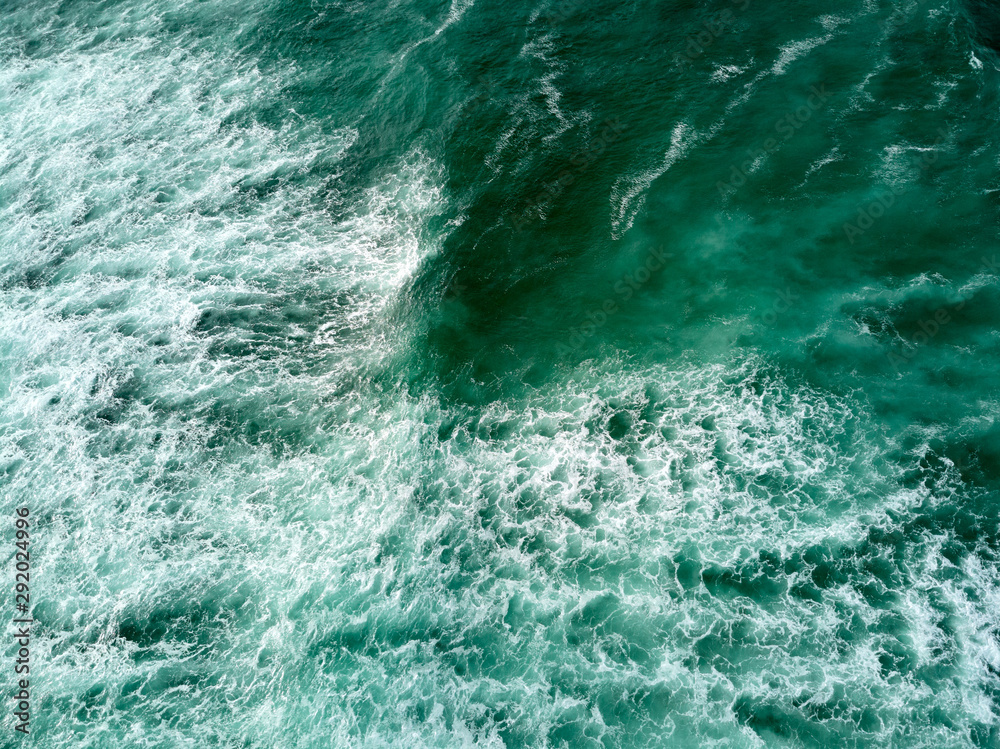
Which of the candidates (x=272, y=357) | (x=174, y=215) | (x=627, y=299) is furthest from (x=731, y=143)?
(x=174, y=215)

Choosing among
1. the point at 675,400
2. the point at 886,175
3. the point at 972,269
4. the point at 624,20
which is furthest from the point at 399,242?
the point at 972,269

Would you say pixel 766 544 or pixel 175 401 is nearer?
pixel 766 544

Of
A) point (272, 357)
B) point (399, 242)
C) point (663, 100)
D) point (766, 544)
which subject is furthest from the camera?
point (663, 100)

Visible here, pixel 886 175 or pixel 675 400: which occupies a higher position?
pixel 886 175

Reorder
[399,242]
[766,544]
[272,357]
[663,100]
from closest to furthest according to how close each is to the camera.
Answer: [766,544] < [272,357] < [399,242] < [663,100]

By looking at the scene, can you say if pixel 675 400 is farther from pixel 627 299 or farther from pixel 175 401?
pixel 175 401

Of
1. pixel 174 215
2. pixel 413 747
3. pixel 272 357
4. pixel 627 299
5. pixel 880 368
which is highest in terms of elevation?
pixel 174 215
